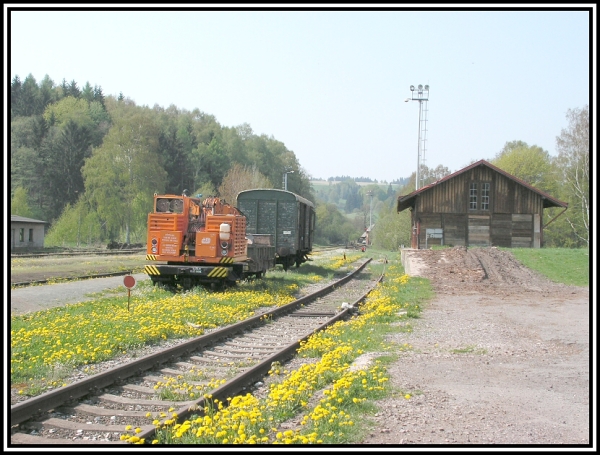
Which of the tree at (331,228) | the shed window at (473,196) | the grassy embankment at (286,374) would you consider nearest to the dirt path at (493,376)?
the grassy embankment at (286,374)

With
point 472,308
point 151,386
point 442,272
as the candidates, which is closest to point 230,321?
point 151,386

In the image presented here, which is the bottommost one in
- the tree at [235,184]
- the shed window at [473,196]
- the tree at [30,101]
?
the shed window at [473,196]

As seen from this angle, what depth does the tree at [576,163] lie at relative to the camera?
50188mm

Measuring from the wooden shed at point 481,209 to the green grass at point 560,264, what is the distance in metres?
4.55

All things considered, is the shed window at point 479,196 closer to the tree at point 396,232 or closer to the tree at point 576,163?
the tree at point 576,163

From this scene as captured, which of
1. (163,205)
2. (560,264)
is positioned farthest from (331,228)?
(163,205)

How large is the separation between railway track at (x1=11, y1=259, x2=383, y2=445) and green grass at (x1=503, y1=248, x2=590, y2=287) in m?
14.3

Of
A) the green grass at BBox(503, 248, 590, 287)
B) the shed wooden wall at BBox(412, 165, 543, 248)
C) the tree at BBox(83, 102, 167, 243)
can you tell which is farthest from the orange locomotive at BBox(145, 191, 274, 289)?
the tree at BBox(83, 102, 167, 243)

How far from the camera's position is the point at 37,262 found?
31.3m

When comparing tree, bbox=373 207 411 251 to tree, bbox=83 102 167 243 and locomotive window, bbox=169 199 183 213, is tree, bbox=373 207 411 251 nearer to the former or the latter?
tree, bbox=83 102 167 243

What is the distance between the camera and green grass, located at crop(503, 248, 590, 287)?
2277cm

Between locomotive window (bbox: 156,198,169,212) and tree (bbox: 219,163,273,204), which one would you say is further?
tree (bbox: 219,163,273,204)

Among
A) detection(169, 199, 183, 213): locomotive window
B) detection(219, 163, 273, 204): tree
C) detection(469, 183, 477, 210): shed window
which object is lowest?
detection(169, 199, 183, 213): locomotive window

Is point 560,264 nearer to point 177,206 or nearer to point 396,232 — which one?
point 177,206
